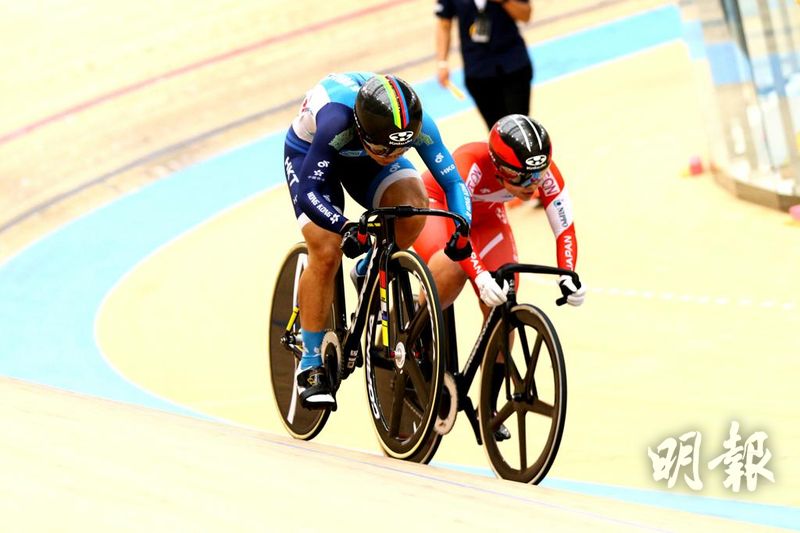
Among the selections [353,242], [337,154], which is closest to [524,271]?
[353,242]

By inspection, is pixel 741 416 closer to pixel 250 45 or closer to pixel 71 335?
pixel 71 335

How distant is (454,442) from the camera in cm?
519

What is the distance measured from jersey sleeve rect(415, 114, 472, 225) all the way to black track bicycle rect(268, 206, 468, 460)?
0.47ft

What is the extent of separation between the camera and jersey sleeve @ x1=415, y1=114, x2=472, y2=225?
4035mm

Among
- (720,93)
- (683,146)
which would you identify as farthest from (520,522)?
(683,146)

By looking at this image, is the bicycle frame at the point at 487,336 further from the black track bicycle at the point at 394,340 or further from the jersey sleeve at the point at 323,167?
the jersey sleeve at the point at 323,167

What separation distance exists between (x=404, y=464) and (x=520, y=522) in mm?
1113

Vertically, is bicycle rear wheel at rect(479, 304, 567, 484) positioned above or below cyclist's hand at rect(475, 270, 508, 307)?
below

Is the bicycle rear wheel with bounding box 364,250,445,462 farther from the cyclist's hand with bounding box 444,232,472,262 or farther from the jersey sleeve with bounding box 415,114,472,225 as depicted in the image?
the jersey sleeve with bounding box 415,114,472,225

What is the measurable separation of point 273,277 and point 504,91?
68.0 inches

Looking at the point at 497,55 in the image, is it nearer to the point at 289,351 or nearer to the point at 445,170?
the point at 289,351

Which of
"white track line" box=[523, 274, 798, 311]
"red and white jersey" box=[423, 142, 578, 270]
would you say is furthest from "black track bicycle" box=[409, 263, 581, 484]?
"white track line" box=[523, 274, 798, 311]

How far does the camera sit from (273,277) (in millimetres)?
7508

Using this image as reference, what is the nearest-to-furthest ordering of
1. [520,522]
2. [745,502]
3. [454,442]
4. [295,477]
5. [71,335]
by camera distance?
[520,522], [295,477], [745,502], [454,442], [71,335]
